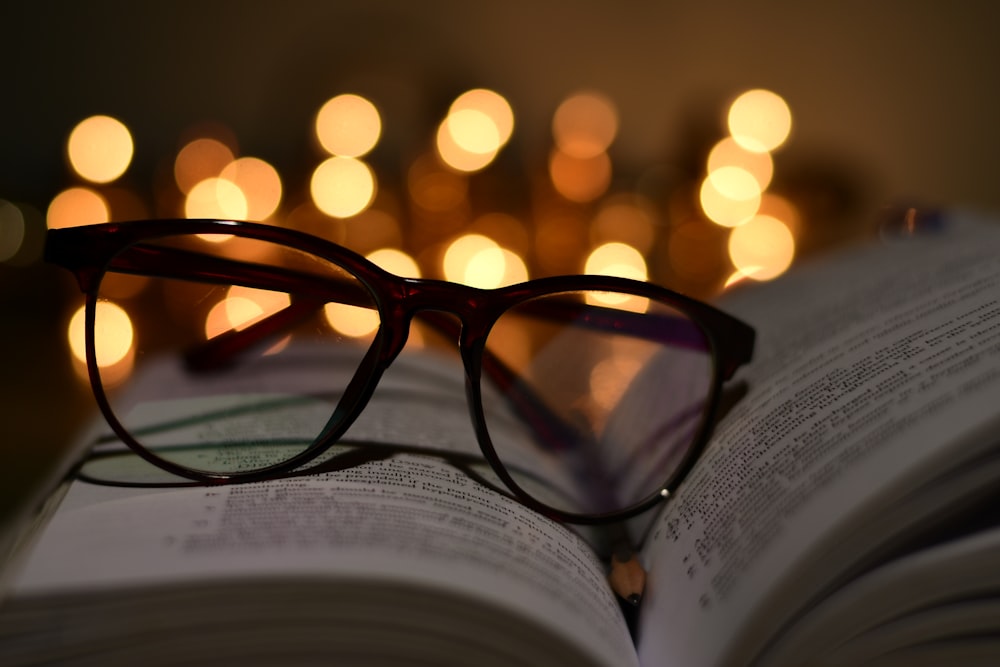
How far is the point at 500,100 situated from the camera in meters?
1.23

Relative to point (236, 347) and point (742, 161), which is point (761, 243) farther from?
point (236, 347)

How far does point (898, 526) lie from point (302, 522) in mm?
304

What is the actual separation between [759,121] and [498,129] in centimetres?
40

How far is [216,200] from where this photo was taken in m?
1.13

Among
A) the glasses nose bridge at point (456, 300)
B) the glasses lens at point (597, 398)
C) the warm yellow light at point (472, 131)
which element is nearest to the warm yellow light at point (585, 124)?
the warm yellow light at point (472, 131)

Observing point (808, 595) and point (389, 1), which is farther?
point (389, 1)

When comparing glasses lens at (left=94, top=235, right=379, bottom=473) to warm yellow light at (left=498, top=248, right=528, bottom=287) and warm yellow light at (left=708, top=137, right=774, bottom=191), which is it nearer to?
warm yellow light at (left=498, top=248, right=528, bottom=287)

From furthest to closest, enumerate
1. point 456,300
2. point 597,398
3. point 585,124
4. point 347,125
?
1. point 585,124
2. point 347,125
3. point 597,398
4. point 456,300

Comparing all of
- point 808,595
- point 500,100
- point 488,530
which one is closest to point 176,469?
point 488,530

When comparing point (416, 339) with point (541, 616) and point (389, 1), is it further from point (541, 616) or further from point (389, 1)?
point (541, 616)

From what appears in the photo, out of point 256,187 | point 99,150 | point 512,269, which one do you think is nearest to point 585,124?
point 512,269

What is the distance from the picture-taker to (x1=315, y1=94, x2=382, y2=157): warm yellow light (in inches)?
46.8

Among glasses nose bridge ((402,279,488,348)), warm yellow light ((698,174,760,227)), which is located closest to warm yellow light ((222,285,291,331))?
glasses nose bridge ((402,279,488,348))

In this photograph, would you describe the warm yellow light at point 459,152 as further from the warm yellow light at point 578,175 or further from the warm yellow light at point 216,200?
the warm yellow light at point 216,200
